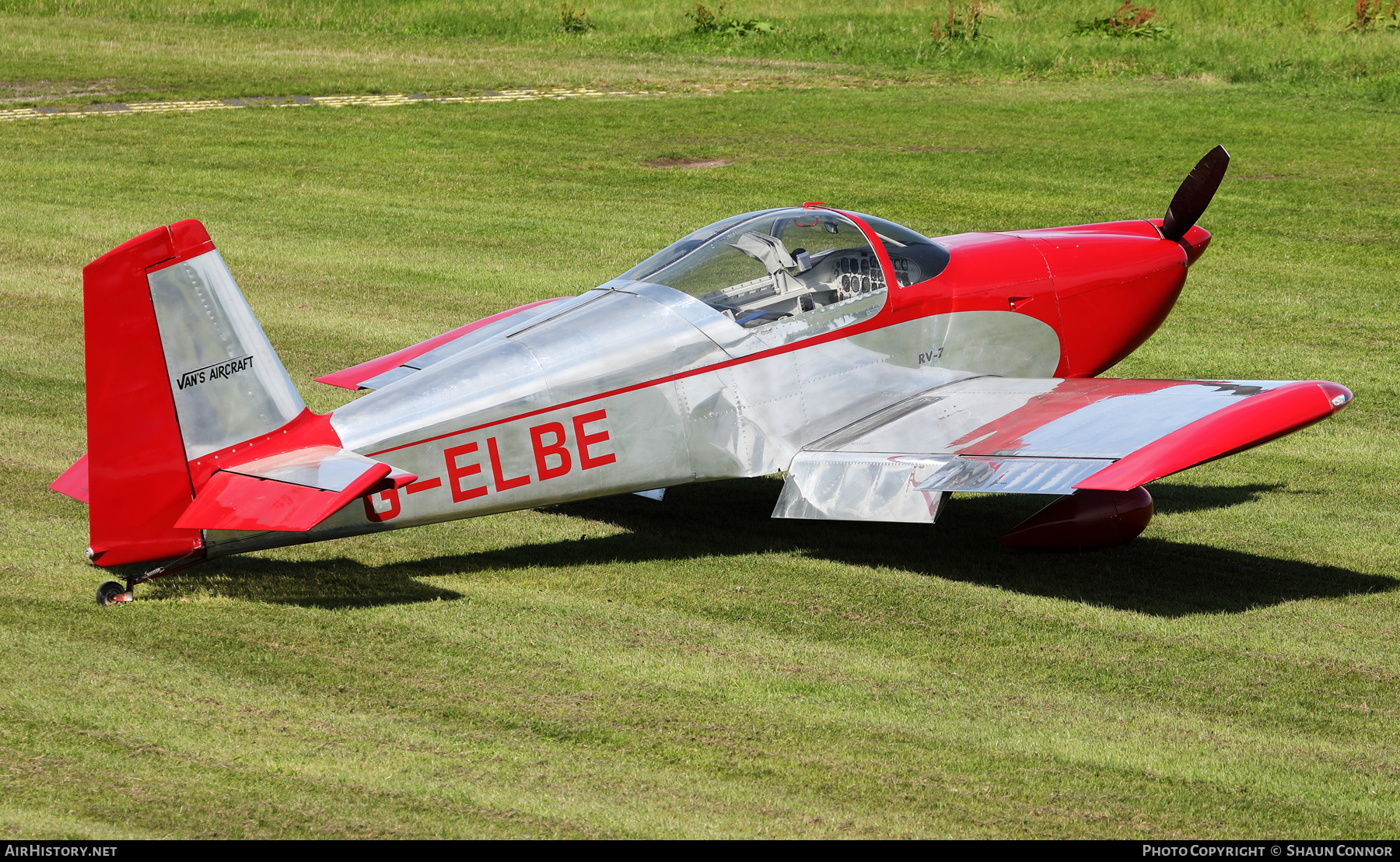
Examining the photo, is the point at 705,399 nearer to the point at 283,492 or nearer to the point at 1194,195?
the point at 283,492

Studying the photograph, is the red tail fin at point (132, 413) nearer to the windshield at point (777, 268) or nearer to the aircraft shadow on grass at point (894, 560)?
the aircraft shadow on grass at point (894, 560)

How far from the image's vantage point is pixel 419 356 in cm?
1026

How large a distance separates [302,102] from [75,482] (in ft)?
78.5

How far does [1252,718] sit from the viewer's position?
6582 mm

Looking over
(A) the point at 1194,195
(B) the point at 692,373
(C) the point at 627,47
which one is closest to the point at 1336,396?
(A) the point at 1194,195

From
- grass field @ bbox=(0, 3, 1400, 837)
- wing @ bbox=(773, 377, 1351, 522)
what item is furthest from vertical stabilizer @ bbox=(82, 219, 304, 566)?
wing @ bbox=(773, 377, 1351, 522)

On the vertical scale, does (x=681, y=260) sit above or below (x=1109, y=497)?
above

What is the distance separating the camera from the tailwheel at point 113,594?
24.1 feet

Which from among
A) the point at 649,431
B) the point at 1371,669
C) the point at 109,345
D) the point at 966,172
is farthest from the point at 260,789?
the point at 966,172

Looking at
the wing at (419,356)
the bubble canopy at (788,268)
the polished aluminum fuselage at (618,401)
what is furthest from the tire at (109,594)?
the bubble canopy at (788,268)

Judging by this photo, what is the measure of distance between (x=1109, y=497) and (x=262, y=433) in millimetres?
5202
